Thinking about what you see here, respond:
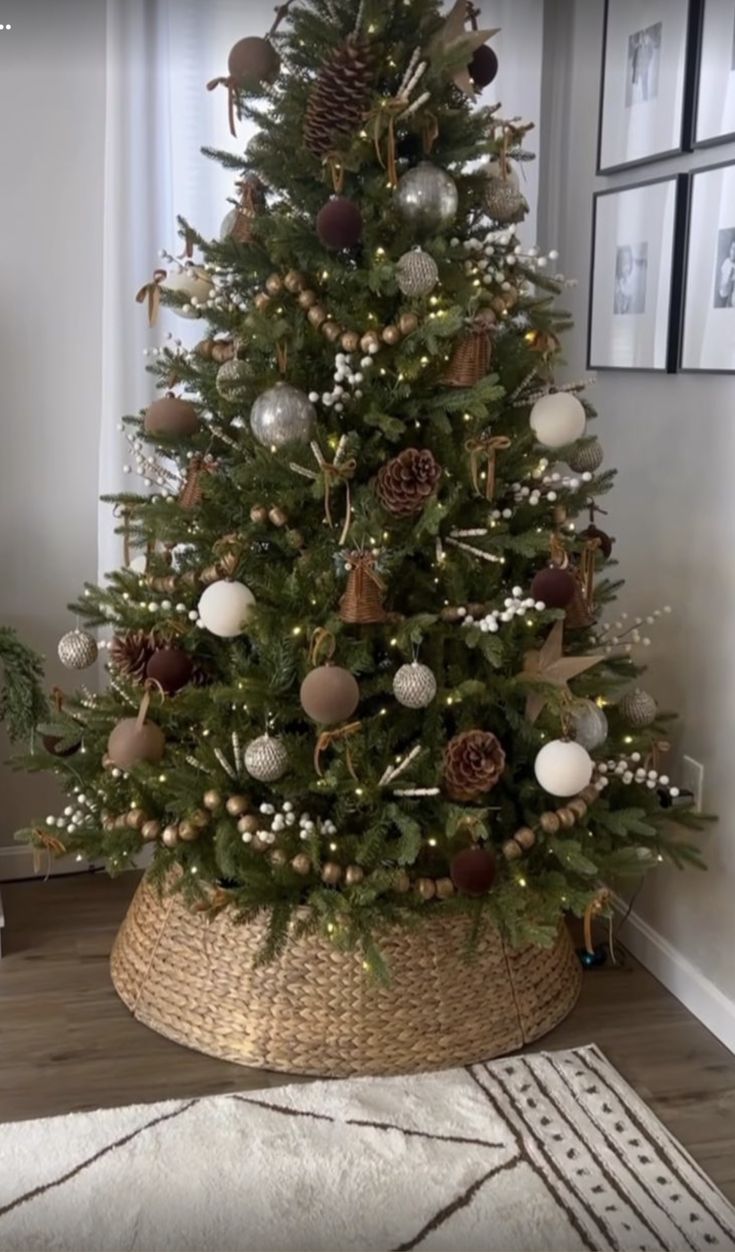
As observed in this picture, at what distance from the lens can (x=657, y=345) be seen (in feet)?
7.18

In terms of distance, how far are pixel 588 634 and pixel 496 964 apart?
1.90 feet

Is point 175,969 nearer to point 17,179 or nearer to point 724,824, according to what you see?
point 724,824

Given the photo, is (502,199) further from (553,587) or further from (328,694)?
(328,694)

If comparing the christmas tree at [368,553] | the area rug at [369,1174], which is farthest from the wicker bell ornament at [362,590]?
the area rug at [369,1174]

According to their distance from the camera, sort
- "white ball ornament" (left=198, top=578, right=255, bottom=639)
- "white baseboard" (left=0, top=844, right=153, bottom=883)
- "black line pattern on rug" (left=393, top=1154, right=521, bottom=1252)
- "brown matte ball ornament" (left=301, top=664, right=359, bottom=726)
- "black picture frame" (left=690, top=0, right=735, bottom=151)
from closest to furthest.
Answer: "black line pattern on rug" (left=393, top=1154, right=521, bottom=1252) → "brown matte ball ornament" (left=301, top=664, right=359, bottom=726) → "white ball ornament" (left=198, top=578, right=255, bottom=639) → "black picture frame" (left=690, top=0, right=735, bottom=151) → "white baseboard" (left=0, top=844, right=153, bottom=883)

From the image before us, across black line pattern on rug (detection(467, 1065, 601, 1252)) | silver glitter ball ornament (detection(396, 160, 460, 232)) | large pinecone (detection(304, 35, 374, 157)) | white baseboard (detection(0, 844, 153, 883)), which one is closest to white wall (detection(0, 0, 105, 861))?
white baseboard (detection(0, 844, 153, 883))

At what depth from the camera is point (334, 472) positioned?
1735mm

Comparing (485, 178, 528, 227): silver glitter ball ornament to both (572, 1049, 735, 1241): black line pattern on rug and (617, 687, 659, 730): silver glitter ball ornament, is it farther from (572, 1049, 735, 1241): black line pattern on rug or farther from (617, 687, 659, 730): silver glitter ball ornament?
(572, 1049, 735, 1241): black line pattern on rug

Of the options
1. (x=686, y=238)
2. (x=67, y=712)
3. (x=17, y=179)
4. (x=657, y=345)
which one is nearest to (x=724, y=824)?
(x=657, y=345)

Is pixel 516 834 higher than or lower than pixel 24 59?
lower

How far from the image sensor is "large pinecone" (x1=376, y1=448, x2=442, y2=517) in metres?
1.73

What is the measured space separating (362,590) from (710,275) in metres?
0.86

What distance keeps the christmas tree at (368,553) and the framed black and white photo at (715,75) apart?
34cm

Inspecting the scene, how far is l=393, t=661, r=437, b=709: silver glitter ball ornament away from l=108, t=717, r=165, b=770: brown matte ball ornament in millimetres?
400
